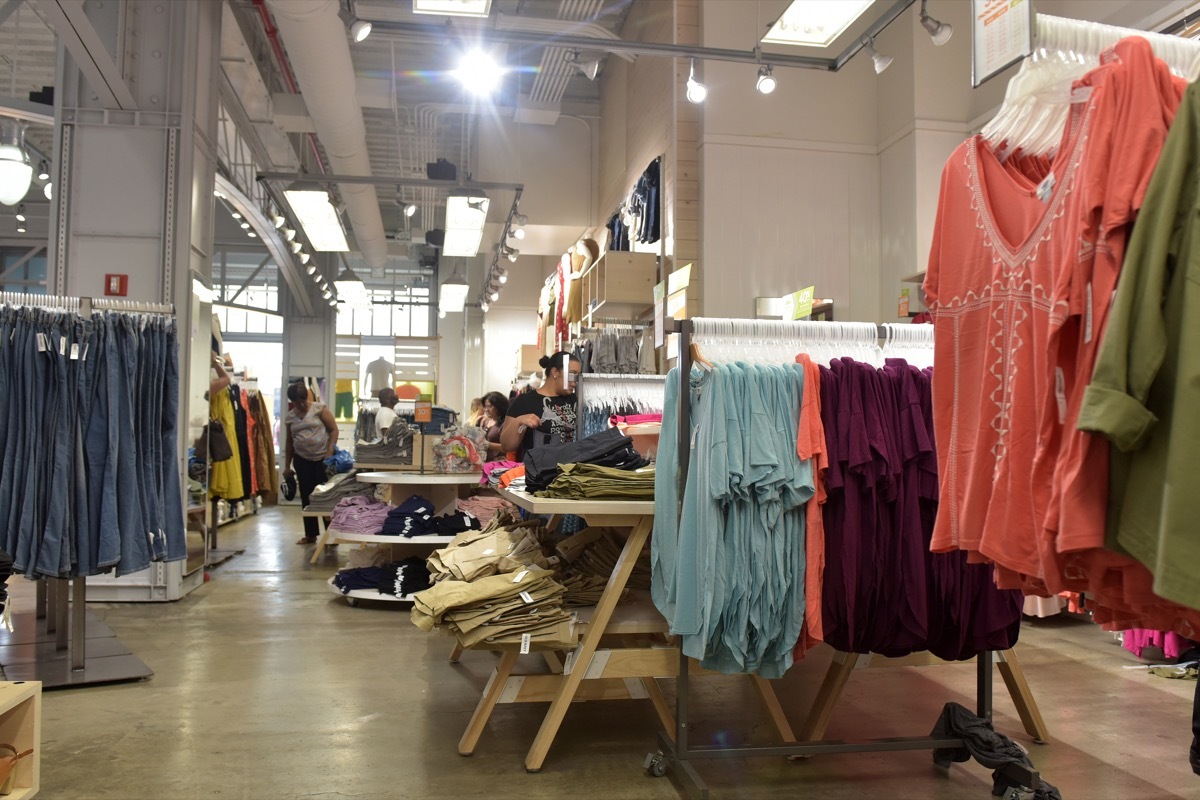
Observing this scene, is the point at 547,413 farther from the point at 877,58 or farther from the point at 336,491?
the point at 336,491

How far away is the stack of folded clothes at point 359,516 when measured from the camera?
19.9ft

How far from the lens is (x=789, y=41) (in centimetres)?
491

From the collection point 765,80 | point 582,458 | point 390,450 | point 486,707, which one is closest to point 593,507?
point 582,458

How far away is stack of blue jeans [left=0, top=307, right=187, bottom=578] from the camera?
363 cm

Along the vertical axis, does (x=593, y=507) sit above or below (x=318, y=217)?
below

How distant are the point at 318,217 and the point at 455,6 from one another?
4.42 m

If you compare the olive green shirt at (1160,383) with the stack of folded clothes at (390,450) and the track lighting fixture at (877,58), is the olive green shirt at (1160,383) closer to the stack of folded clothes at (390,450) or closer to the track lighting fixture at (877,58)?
the track lighting fixture at (877,58)

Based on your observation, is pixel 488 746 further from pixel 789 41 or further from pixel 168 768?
pixel 789 41

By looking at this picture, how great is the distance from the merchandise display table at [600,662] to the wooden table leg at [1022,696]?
85 cm

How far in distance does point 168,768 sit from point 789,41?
181 inches

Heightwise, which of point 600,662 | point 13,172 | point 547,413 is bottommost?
point 600,662

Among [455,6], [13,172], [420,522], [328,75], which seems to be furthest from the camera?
[328,75]

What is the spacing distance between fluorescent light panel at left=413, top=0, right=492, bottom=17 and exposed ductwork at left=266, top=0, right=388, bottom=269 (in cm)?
106

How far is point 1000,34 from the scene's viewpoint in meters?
1.62
